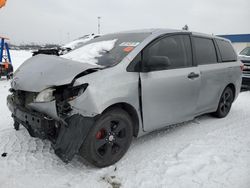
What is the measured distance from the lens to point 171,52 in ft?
12.3

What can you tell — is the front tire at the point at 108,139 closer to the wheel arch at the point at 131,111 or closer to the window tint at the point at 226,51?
the wheel arch at the point at 131,111

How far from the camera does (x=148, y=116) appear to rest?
10.9 ft

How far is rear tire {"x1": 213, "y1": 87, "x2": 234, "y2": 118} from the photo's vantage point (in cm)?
506

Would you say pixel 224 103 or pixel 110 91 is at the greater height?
pixel 110 91

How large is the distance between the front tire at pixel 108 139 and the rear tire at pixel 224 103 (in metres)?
2.70

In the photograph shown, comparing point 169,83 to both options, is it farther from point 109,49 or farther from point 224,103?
point 224,103

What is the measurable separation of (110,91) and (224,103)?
330 cm

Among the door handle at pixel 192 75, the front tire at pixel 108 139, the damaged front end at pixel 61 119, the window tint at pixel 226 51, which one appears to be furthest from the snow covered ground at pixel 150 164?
the window tint at pixel 226 51

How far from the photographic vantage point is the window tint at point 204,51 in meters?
4.26

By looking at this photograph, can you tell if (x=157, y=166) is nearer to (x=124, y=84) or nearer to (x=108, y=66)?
(x=124, y=84)

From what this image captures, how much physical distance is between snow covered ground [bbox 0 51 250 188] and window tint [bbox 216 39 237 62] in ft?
5.43

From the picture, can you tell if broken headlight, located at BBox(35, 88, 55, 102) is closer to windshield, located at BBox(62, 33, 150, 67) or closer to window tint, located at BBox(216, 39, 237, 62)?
windshield, located at BBox(62, 33, 150, 67)

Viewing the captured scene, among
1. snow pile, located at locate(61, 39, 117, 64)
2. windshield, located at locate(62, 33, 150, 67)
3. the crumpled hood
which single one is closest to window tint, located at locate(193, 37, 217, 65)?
windshield, located at locate(62, 33, 150, 67)

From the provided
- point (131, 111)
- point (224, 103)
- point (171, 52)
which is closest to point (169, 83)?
point (171, 52)
